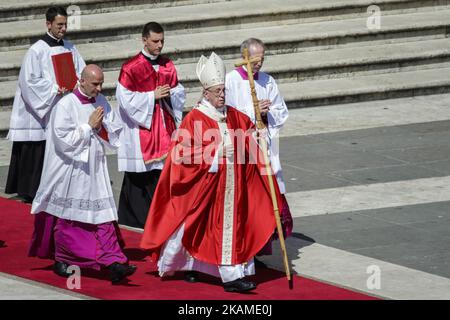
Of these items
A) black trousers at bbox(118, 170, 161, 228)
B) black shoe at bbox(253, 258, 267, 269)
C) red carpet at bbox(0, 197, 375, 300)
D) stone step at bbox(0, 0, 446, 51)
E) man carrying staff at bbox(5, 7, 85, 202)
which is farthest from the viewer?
stone step at bbox(0, 0, 446, 51)

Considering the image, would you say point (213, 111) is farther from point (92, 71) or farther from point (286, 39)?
point (286, 39)

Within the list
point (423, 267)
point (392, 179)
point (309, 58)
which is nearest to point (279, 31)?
point (309, 58)

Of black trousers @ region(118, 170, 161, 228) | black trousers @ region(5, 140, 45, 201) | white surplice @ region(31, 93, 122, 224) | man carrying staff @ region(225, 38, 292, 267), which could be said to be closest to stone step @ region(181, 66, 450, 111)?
black trousers @ region(5, 140, 45, 201)

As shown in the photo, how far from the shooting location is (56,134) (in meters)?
10.1

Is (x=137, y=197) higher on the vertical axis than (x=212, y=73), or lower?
lower

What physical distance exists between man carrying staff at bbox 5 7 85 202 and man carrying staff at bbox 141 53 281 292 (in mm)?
2610

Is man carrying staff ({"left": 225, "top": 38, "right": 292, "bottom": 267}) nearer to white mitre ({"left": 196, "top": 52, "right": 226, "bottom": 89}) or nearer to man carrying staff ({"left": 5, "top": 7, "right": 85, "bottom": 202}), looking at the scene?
white mitre ({"left": 196, "top": 52, "right": 226, "bottom": 89})

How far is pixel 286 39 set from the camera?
17.1 metres

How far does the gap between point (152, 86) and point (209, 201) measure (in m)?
1.98

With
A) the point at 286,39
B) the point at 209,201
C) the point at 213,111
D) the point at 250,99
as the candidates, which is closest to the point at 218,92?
the point at 213,111

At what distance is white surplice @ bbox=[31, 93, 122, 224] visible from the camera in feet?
33.1

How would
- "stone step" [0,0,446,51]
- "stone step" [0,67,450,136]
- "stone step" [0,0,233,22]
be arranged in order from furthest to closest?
"stone step" [0,0,233,22], "stone step" [0,0,446,51], "stone step" [0,67,450,136]

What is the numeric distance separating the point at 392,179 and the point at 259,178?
3.30 metres
